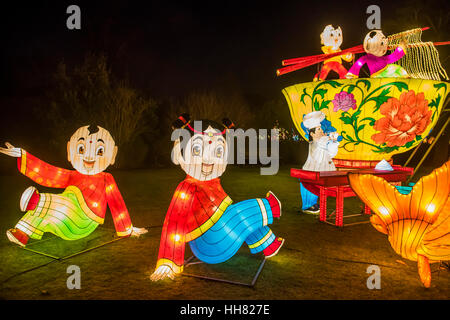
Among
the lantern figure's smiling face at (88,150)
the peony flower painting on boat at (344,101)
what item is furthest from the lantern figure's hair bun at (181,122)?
the peony flower painting on boat at (344,101)

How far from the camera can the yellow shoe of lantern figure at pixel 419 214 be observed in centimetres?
289

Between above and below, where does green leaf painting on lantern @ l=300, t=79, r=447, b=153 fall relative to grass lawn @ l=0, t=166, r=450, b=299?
above

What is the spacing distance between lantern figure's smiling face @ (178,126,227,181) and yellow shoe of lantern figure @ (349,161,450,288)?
145 cm

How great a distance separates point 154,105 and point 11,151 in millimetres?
13741

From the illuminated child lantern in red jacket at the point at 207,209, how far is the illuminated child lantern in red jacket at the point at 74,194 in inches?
56.3

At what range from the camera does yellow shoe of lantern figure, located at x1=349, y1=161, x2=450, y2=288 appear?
2.89 meters

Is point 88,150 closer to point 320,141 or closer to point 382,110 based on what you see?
point 320,141

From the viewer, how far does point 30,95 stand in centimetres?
1622

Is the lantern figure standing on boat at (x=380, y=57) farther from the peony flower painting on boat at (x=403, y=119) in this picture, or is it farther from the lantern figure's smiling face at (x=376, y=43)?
the peony flower painting on boat at (x=403, y=119)

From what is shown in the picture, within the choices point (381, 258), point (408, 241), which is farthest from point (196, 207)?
point (381, 258)

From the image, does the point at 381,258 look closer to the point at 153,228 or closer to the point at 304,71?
the point at 153,228

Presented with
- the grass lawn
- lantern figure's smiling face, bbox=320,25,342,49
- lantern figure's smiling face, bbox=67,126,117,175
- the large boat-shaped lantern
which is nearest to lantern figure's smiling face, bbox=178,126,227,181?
the grass lawn

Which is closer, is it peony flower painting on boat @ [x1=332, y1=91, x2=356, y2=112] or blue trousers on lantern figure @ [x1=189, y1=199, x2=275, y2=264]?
blue trousers on lantern figure @ [x1=189, y1=199, x2=275, y2=264]

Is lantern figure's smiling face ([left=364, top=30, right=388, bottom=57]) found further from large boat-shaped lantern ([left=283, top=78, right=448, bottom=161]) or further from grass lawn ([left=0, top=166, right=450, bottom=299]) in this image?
grass lawn ([left=0, top=166, right=450, bottom=299])
